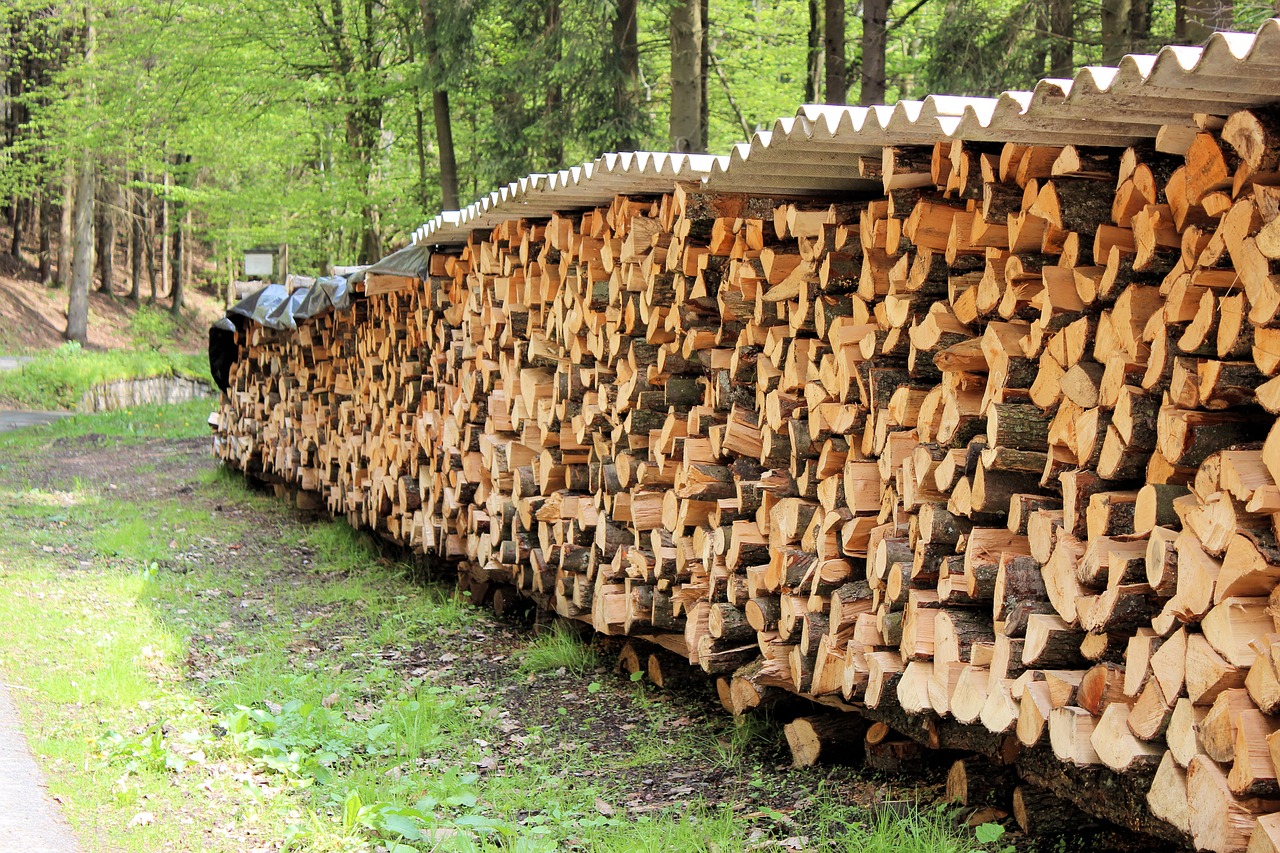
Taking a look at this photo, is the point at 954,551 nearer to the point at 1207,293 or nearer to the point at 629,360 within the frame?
the point at 1207,293

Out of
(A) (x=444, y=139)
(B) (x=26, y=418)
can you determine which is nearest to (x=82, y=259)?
(B) (x=26, y=418)

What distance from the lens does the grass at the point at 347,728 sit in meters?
3.85

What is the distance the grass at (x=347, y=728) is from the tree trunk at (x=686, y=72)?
669cm

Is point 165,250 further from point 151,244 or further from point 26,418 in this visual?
point 26,418

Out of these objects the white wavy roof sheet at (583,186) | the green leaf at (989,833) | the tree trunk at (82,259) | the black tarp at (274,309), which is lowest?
the green leaf at (989,833)

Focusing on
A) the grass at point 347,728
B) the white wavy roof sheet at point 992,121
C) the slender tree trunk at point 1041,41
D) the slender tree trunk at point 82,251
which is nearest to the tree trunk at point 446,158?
the slender tree trunk at point 1041,41

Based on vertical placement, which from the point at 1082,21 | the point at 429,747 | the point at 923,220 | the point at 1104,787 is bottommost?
the point at 429,747

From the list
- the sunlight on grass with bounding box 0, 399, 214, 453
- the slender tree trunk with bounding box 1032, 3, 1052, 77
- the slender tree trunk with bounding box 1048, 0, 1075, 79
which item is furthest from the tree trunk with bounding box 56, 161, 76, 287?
the slender tree trunk with bounding box 1048, 0, 1075, 79

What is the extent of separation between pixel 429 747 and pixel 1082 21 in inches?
448

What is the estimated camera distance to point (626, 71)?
14016 millimetres

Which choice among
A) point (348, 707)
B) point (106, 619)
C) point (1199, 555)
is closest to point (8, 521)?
point (106, 619)

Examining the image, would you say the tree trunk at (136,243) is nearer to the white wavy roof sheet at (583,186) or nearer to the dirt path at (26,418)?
the dirt path at (26,418)

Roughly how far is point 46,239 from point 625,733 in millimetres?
31828

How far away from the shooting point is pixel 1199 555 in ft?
8.83
